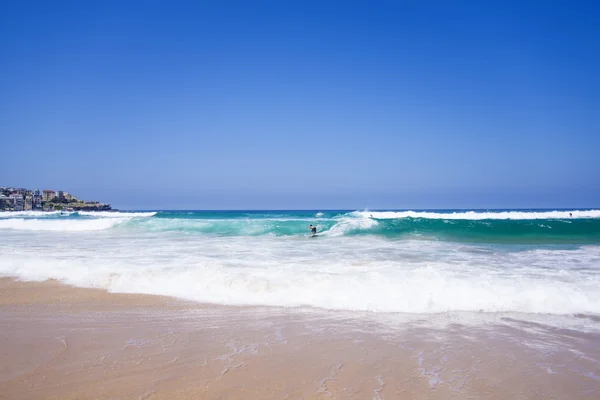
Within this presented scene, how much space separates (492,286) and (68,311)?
22.2ft

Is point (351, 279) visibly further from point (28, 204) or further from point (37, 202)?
point (37, 202)

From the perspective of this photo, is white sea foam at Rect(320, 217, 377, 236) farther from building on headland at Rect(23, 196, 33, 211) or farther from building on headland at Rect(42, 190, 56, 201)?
building on headland at Rect(42, 190, 56, 201)

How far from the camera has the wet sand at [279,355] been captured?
332 cm

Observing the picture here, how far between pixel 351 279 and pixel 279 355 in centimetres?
369

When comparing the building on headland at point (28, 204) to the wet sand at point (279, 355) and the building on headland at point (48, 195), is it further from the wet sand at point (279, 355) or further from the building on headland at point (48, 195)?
the wet sand at point (279, 355)

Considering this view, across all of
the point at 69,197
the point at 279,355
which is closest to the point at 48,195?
the point at 69,197

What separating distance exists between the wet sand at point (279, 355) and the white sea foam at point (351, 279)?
64 centimetres

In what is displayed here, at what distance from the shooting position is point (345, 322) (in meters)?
5.38

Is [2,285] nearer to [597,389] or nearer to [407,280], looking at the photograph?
[407,280]

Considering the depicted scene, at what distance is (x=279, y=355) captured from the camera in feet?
13.4

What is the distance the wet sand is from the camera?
3.32 m

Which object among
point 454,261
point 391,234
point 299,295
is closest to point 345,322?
point 299,295

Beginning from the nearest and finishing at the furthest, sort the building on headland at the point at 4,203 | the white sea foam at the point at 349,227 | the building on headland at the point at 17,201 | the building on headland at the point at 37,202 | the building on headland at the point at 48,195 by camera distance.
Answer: the white sea foam at the point at 349,227, the building on headland at the point at 4,203, the building on headland at the point at 17,201, the building on headland at the point at 37,202, the building on headland at the point at 48,195

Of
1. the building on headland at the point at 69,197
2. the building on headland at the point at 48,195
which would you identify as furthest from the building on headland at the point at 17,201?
the building on headland at the point at 69,197
